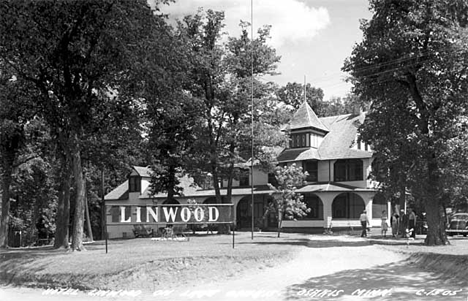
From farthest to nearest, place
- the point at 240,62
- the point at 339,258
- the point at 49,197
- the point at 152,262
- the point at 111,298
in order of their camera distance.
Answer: the point at 49,197 < the point at 240,62 < the point at 339,258 < the point at 152,262 < the point at 111,298

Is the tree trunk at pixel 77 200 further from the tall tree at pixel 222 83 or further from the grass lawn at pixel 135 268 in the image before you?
the tall tree at pixel 222 83

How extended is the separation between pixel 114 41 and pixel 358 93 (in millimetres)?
12491

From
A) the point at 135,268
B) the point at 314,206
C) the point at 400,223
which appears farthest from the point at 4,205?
the point at 314,206

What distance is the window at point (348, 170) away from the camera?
44875 mm

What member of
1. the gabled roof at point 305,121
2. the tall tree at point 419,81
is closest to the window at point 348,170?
the gabled roof at point 305,121

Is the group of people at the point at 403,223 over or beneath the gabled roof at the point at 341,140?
beneath

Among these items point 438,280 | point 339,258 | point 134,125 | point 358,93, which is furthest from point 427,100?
point 134,125

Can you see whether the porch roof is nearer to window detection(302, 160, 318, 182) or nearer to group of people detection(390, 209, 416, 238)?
window detection(302, 160, 318, 182)

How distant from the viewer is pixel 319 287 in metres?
14.0

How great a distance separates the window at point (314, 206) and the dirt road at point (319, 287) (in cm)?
2735

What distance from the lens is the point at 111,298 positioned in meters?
14.5

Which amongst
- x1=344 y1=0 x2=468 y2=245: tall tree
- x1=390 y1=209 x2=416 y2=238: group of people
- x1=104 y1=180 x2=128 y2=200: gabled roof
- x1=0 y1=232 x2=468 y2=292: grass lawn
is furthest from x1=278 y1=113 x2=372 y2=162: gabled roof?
x1=0 y1=232 x2=468 y2=292: grass lawn

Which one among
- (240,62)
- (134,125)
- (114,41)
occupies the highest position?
(240,62)

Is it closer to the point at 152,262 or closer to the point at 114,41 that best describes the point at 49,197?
the point at 114,41
